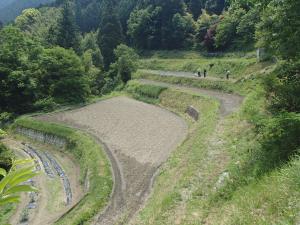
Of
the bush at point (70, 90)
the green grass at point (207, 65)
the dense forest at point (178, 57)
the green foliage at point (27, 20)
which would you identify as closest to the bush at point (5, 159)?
the dense forest at point (178, 57)

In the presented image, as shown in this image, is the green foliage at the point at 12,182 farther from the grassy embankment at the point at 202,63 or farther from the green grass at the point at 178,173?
the grassy embankment at the point at 202,63

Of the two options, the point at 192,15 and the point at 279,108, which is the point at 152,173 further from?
the point at 192,15

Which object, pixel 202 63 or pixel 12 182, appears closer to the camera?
pixel 12 182

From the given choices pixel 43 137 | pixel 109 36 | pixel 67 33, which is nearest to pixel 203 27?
pixel 109 36

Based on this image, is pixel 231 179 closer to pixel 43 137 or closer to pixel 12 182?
pixel 12 182

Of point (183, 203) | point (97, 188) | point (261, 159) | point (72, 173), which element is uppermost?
point (261, 159)

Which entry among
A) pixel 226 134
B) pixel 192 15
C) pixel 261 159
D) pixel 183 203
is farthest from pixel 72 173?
pixel 192 15
